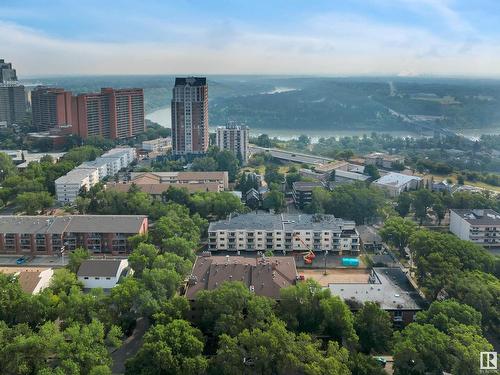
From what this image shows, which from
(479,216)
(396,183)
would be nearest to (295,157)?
(396,183)

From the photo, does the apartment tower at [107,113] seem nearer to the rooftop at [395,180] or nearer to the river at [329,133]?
the river at [329,133]

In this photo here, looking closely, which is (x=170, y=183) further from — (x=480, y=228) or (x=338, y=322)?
(x=338, y=322)

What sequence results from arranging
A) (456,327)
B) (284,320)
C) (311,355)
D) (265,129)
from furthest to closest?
(265,129)
(284,320)
(456,327)
(311,355)

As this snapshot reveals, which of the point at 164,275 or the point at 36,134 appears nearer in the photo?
the point at 164,275

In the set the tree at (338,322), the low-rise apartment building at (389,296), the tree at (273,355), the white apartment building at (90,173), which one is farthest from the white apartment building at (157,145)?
the tree at (273,355)

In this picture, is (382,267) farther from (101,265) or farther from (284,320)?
(101,265)

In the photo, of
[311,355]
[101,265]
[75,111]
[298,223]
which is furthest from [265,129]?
[311,355]
